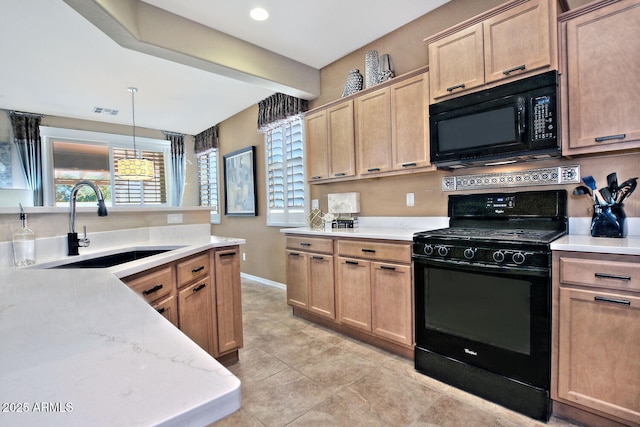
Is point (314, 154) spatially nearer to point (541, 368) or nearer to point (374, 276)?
point (374, 276)

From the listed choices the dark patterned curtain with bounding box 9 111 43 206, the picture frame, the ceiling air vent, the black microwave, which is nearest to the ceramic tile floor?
the black microwave

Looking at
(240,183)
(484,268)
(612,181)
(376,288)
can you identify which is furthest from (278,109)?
(612,181)

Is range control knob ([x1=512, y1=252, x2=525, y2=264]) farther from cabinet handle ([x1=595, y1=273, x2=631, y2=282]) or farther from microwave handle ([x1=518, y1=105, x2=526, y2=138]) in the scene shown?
microwave handle ([x1=518, y1=105, x2=526, y2=138])

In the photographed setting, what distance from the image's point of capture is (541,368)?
1.70m

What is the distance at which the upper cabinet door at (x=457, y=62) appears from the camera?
7.05ft

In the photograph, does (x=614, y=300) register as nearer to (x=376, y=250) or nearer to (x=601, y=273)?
(x=601, y=273)

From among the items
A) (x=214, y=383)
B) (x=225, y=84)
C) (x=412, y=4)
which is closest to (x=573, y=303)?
(x=214, y=383)

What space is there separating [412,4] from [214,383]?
10.1ft

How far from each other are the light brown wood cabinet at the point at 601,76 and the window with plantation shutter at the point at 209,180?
5199 mm

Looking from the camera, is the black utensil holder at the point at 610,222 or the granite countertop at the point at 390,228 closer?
the black utensil holder at the point at 610,222

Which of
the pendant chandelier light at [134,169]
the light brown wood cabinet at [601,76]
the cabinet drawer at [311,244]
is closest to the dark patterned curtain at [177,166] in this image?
the pendant chandelier light at [134,169]

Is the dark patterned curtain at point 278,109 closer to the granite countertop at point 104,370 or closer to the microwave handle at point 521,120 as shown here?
the microwave handle at point 521,120

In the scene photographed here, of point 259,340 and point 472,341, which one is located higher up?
point 472,341

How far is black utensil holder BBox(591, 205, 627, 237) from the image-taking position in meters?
1.82
